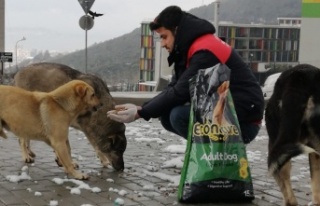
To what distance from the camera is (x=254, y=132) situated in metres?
5.10

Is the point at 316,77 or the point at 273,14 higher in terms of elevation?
the point at 273,14

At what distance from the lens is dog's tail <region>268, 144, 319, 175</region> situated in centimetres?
353

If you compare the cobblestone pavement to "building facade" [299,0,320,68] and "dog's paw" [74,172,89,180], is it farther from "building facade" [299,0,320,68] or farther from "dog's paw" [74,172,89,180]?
"building facade" [299,0,320,68]

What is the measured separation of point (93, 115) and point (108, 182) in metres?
1.02

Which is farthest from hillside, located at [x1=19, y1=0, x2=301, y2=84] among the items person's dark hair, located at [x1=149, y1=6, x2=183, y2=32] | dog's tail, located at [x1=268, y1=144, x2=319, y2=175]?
dog's tail, located at [x1=268, y1=144, x2=319, y2=175]

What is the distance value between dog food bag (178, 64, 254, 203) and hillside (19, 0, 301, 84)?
34.7m

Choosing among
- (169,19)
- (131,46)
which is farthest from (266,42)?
(169,19)

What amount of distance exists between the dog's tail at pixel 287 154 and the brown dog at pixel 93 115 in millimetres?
2523

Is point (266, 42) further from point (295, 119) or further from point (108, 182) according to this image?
point (295, 119)

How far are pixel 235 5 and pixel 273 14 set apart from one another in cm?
914

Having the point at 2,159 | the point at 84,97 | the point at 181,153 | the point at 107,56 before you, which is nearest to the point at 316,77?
the point at 84,97

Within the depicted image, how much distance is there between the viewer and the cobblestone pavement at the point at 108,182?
454 cm

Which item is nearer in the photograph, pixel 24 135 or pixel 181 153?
pixel 24 135

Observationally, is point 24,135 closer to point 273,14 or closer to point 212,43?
point 212,43
